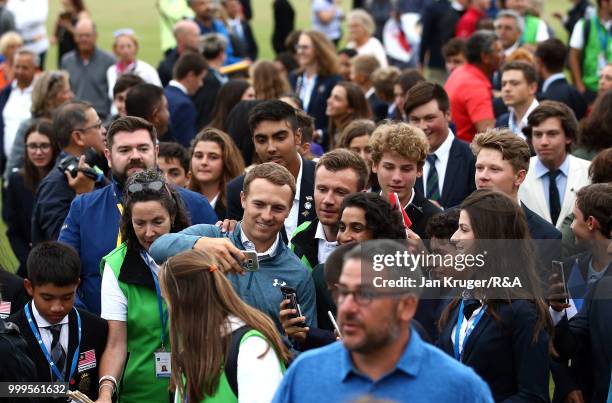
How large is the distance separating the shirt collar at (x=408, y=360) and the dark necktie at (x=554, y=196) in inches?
159

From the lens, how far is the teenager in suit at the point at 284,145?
6941mm

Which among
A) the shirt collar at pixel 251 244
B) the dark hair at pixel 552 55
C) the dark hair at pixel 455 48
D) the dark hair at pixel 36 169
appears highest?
the dark hair at pixel 455 48

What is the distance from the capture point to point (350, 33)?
52.6 ft

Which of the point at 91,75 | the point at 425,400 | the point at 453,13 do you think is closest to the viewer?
the point at 425,400

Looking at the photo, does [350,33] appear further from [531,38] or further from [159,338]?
[159,338]

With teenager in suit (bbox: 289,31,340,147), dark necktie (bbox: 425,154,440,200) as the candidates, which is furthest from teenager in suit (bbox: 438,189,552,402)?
teenager in suit (bbox: 289,31,340,147)

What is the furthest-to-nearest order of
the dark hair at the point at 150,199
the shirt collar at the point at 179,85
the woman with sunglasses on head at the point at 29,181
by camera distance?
1. the shirt collar at the point at 179,85
2. the woman with sunglasses on head at the point at 29,181
3. the dark hair at the point at 150,199

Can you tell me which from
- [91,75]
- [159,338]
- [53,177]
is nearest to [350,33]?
[91,75]

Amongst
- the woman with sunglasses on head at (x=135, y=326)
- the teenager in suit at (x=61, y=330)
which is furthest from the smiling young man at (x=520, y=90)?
the teenager in suit at (x=61, y=330)

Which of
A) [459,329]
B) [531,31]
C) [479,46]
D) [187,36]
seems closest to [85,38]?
[187,36]

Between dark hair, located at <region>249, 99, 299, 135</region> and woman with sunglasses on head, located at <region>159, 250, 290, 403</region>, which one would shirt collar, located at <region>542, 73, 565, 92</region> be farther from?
woman with sunglasses on head, located at <region>159, 250, 290, 403</region>

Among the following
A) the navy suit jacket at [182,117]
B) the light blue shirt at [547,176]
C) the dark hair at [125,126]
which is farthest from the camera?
the navy suit jacket at [182,117]

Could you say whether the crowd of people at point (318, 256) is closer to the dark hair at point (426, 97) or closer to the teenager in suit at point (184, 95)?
the dark hair at point (426, 97)

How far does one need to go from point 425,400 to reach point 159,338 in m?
2.24
